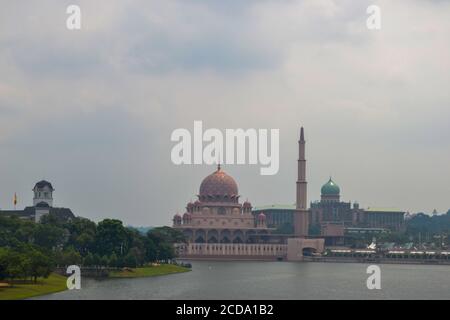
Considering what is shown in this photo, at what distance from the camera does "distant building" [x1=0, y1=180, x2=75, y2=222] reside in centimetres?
17888

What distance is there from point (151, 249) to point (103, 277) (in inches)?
1098

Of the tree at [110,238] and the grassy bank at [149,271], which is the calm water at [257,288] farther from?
the tree at [110,238]

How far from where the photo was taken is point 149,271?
Result: 133500 mm

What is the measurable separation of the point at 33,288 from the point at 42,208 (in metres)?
89.6

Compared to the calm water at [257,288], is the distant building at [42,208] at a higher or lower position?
higher

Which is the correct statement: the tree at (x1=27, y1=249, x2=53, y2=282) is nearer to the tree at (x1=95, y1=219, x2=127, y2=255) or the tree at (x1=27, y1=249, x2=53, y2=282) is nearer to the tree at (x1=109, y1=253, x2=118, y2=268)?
the tree at (x1=109, y1=253, x2=118, y2=268)

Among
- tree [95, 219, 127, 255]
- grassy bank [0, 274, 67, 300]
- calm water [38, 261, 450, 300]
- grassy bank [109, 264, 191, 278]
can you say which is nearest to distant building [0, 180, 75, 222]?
grassy bank [109, 264, 191, 278]

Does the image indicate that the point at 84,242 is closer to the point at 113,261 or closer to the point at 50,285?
the point at 113,261

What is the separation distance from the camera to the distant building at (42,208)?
179 meters

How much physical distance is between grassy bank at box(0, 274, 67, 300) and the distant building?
75381mm

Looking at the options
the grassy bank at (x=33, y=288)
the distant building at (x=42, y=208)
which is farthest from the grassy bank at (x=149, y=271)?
the distant building at (x=42, y=208)

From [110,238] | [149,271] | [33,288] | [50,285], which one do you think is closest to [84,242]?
[110,238]

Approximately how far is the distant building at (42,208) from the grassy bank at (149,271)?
31.9 meters
